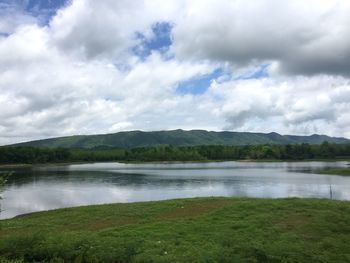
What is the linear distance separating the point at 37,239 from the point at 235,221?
41.8 feet

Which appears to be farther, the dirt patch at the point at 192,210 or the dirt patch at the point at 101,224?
the dirt patch at the point at 192,210

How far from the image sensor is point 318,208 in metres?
26.6

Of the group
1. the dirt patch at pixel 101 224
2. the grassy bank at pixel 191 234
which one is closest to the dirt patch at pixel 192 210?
the grassy bank at pixel 191 234

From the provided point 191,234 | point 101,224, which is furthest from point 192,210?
point 191,234

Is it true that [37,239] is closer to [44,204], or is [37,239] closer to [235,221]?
[235,221]

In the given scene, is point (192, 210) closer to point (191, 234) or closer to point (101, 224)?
point (101, 224)

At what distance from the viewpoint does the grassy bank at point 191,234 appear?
15750mm

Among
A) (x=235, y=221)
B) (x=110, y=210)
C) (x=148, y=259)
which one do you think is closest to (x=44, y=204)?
(x=110, y=210)

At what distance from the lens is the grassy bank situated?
51.7ft

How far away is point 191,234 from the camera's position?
20.8 metres

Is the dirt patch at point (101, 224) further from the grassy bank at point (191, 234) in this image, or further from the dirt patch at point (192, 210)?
the dirt patch at point (192, 210)

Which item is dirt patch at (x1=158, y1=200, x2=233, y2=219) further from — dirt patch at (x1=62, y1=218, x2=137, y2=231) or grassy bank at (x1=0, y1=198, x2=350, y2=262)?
dirt patch at (x1=62, y1=218, x2=137, y2=231)

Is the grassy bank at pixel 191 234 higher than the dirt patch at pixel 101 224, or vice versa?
the grassy bank at pixel 191 234

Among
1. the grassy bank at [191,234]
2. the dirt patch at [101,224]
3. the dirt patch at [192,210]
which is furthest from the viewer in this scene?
the dirt patch at [192,210]
